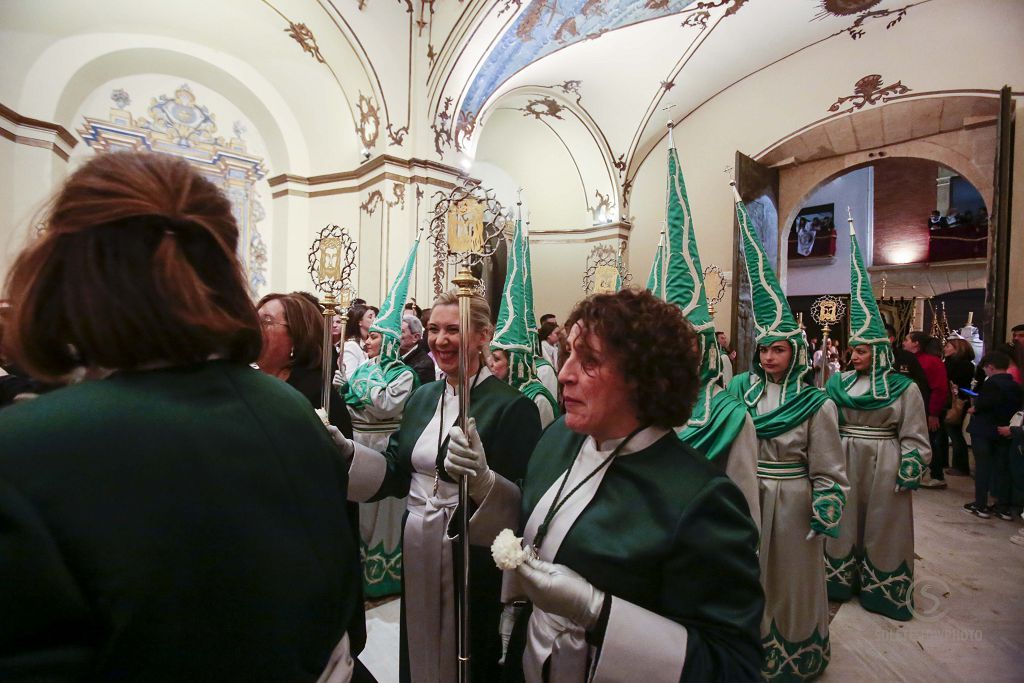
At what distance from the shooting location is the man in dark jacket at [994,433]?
5480mm

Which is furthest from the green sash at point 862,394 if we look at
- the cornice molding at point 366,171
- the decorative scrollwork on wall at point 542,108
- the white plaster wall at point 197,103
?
the decorative scrollwork on wall at point 542,108

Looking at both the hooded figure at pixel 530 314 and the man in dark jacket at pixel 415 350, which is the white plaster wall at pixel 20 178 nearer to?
the man in dark jacket at pixel 415 350

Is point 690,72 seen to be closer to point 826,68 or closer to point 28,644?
point 826,68

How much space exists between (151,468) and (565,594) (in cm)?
81

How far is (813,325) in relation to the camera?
15969 millimetres

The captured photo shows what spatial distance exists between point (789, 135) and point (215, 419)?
415 inches

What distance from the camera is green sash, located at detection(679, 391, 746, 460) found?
2086 millimetres

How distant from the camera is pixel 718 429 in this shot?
2.14 metres

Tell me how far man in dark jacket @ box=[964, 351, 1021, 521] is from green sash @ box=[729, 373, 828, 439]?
4.45 meters

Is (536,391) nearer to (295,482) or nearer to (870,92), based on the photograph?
(295,482)

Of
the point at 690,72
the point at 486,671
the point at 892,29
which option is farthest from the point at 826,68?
the point at 486,671

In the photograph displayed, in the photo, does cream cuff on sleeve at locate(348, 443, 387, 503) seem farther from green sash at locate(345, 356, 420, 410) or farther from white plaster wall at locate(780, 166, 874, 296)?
white plaster wall at locate(780, 166, 874, 296)

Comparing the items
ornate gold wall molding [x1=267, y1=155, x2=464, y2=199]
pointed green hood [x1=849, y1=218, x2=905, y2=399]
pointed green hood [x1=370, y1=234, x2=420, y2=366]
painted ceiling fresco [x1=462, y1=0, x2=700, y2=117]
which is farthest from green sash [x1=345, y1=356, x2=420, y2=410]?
painted ceiling fresco [x1=462, y1=0, x2=700, y2=117]

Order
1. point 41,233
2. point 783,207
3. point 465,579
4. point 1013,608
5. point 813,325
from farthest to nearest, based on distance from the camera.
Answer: point 813,325 → point 783,207 → point 1013,608 → point 465,579 → point 41,233
